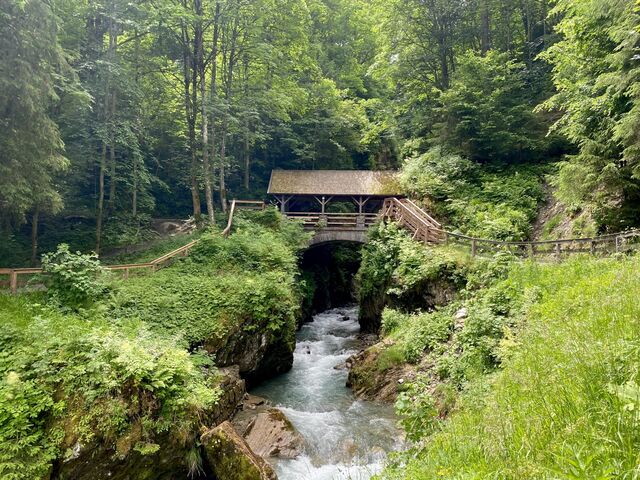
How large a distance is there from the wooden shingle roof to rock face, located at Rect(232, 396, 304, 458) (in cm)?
1602

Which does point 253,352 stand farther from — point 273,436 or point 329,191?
point 329,191

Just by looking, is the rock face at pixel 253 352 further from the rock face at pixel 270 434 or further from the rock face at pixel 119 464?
the rock face at pixel 119 464

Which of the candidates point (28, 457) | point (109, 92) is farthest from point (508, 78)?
point (28, 457)

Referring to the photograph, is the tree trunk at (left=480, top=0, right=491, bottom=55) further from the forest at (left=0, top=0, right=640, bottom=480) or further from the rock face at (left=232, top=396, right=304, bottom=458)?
the rock face at (left=232, top=396, right=304, bottom=458)

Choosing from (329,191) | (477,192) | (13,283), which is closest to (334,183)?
(329,191)

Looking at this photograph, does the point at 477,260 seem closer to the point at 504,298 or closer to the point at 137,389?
the point at 504,298

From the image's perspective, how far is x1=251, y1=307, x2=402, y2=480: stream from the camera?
7.78 m

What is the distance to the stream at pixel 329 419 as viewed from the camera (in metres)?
7.78

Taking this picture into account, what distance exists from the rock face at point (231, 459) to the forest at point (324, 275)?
0.16 feet

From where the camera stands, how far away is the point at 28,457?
247 inches

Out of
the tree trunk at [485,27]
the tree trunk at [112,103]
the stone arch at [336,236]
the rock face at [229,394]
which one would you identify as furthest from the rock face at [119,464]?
the tree trunk at [485,27]

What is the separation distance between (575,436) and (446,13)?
25.3 m

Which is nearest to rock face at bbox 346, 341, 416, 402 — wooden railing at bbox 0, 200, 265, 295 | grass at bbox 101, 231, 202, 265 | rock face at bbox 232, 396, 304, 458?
rock face at bbox 232, 396, 304, 458

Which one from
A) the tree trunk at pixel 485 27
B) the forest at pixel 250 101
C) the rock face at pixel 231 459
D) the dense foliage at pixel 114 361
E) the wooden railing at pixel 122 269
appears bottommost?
the rock face at pixel 231 459
